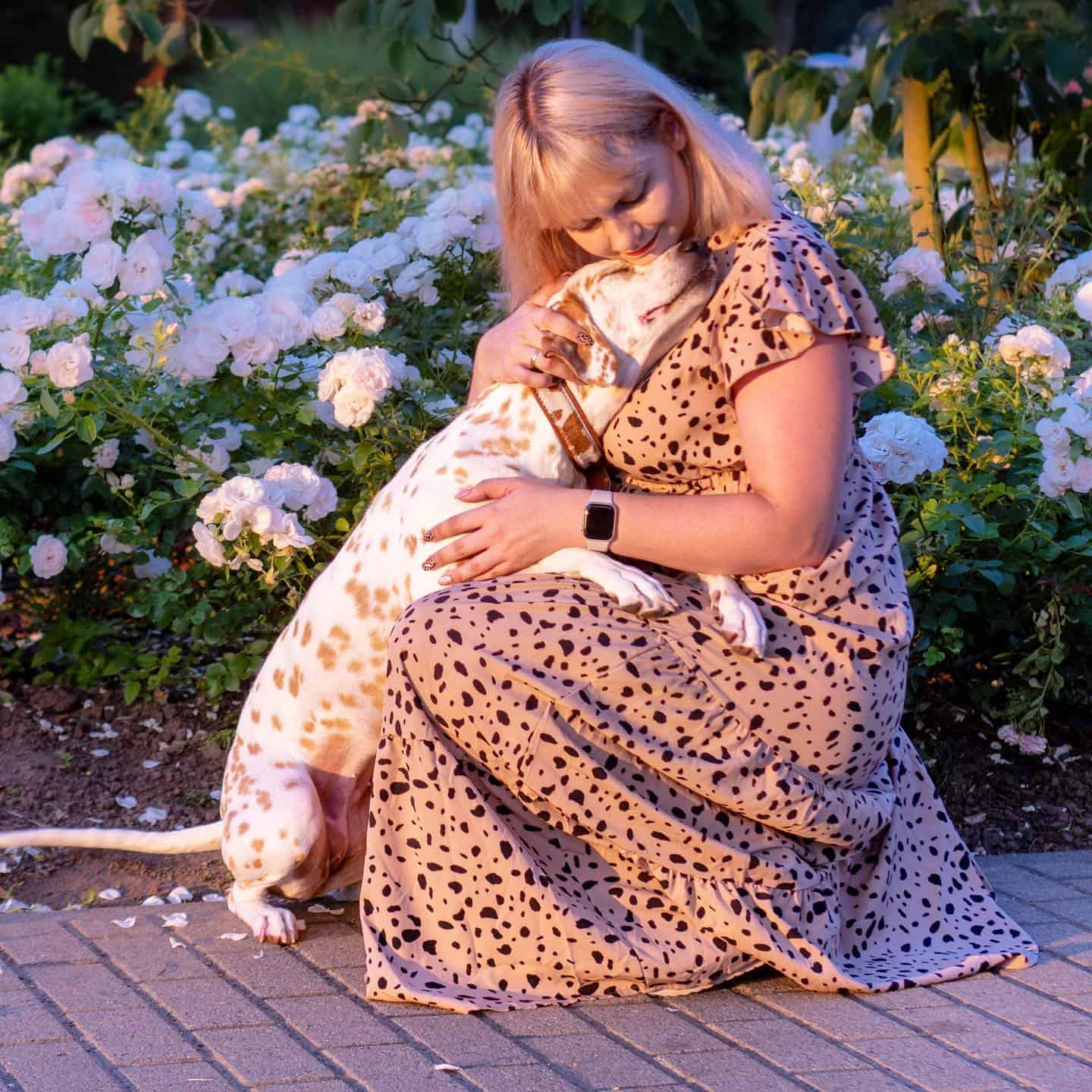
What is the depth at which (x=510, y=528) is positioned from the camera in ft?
10.4

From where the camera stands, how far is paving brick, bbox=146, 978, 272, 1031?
116 inches

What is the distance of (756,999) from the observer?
3.09 m

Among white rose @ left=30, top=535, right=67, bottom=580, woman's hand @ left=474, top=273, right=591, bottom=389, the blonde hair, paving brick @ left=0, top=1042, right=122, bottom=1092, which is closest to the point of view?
paving brick @ left=0, top=1042, right=122, bottom=1092

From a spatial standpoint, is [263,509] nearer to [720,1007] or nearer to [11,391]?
[11,391]

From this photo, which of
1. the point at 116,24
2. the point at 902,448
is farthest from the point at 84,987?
the point at 116,24

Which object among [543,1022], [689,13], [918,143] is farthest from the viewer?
[918,143]

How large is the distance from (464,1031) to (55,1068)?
0.72 meters

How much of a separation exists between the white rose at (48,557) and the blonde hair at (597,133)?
72.9 inches

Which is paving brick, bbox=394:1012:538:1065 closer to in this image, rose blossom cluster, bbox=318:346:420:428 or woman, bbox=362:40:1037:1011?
woman, bbox=362:40:1037:1011

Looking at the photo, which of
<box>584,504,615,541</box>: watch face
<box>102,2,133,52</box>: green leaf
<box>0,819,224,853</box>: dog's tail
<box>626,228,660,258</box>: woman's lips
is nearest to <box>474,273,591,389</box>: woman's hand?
<box>626,228,660,258</box>: woman's lips

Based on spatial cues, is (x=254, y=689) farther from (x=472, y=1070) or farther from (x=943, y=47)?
(x=943, y=47)

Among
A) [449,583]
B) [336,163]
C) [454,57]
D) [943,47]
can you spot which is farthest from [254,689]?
[454,57]

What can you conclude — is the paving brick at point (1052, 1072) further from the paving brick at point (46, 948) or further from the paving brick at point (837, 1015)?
the paving brick at point (46, 948)

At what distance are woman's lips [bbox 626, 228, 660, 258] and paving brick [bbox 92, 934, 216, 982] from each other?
1682mm
